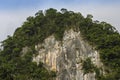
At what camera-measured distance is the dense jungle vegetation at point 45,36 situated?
39.5m

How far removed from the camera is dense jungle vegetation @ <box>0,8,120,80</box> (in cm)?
3950

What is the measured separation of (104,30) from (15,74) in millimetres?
10817

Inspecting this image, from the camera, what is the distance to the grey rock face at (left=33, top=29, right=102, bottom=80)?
39500 mm

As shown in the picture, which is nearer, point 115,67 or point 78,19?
point 115,67

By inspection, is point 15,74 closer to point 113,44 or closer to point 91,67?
point 91,67

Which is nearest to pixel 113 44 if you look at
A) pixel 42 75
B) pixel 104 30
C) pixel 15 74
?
pixel 104 30

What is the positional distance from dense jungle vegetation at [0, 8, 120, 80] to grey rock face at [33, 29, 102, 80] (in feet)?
1.85

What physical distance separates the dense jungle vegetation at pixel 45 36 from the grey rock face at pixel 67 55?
564mm

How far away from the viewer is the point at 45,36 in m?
43.1

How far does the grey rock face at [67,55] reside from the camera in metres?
39.5

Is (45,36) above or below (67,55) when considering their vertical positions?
above

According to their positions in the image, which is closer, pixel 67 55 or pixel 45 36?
pixel 67 55

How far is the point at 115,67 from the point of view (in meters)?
38.8

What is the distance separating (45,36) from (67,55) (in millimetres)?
3942
